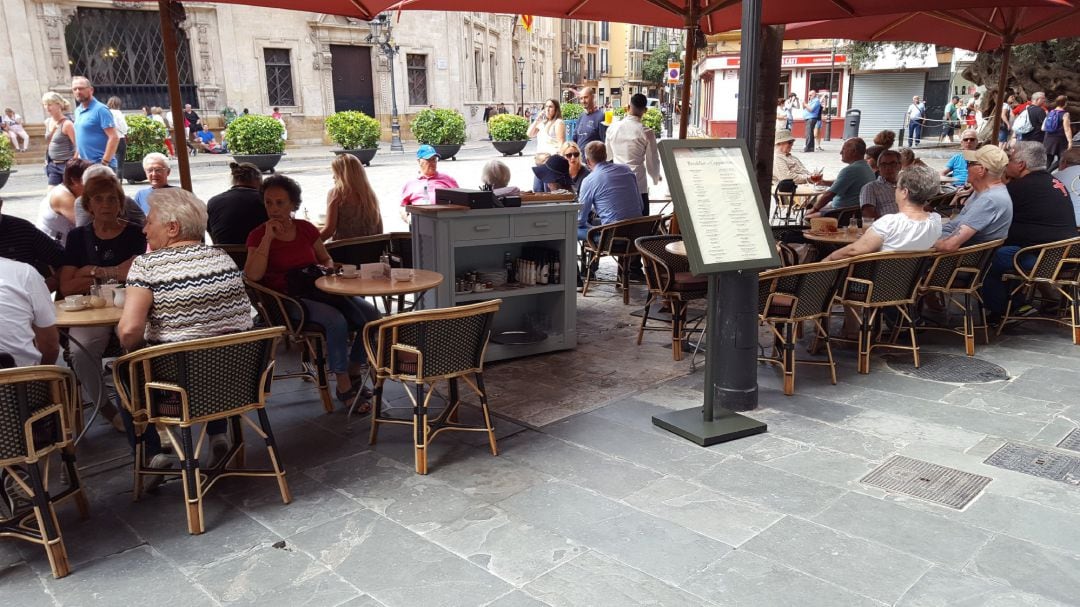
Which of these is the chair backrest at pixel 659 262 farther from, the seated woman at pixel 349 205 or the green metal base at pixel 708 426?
the seated woman at pixel 349 205

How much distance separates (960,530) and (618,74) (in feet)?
269

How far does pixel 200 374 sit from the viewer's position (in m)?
3.03

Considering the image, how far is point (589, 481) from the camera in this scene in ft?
11.4

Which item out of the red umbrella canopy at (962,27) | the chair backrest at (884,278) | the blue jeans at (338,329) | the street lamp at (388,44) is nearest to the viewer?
the blue jeans at (338,329)

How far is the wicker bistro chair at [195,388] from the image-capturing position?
2973mm

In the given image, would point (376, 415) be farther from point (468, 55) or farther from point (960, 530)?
point (468, 55)

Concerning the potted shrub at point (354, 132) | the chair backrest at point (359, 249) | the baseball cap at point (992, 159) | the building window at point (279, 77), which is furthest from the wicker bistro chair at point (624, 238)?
the building window at point (279, 77)

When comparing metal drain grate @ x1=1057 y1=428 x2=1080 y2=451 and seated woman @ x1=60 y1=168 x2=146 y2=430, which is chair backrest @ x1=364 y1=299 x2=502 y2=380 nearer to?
seated woman @ x1=60 y1=168 x2=146 y2=430

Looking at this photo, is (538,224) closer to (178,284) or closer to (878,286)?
(878,286)

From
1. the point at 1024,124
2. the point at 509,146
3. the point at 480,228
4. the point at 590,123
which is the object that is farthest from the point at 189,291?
the point at 509,146

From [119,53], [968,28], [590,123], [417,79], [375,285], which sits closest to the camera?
[375,285]

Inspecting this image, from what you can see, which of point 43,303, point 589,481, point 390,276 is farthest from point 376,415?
point 43,303

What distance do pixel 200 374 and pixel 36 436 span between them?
0.57 m

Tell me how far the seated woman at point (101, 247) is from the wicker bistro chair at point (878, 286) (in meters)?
4.08
